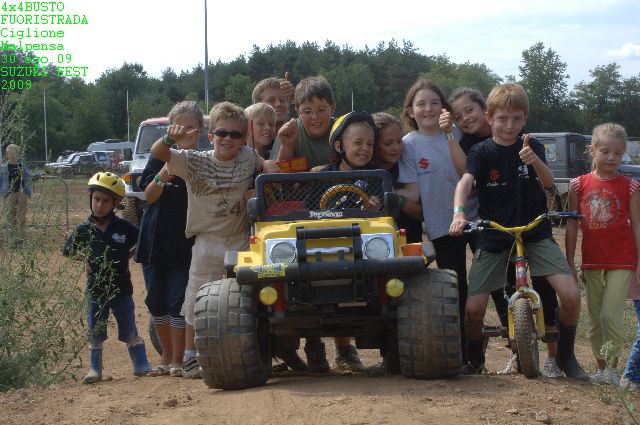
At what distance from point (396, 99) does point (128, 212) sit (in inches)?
1941

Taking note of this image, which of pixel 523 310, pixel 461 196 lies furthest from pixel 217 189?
pixel 523 310

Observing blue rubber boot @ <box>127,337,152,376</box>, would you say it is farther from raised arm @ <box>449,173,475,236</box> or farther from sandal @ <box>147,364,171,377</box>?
raised arm @ <box>449,173,475,236</box>

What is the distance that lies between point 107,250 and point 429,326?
284 centimetres

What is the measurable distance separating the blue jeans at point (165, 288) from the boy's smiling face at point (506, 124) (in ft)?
8.08

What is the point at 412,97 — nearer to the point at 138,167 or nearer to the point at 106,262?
the point at 106,262

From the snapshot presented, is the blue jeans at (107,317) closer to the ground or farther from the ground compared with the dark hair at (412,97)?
closer to the ground

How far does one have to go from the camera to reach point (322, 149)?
270 inches

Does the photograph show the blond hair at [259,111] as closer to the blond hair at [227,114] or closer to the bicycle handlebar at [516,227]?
the blond hair at [227,114]

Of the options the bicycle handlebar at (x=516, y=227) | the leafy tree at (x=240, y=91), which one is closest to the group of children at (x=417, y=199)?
the bicycle handlebar at (x=516, y=227)

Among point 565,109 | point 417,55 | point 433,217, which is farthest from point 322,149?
point 417,55

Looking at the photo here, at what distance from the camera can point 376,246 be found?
5555mm

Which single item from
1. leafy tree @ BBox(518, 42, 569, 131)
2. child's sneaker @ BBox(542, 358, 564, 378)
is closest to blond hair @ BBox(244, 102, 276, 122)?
child's sneaker @ BBox(542, 358, 564, 378)

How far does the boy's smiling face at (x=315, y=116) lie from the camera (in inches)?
269

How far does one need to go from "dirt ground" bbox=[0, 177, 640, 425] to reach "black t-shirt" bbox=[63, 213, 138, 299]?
1118 mm
